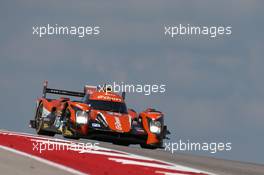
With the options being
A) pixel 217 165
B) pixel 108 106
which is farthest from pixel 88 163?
pixel 108 106

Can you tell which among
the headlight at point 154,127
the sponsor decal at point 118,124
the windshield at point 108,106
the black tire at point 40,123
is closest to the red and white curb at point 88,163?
the sponsor decal at point 118,124

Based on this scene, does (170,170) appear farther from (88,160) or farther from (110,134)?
(110,134)

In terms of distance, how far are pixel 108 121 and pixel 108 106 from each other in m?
1.29

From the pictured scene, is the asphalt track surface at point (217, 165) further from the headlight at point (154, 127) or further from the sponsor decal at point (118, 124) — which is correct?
the headlight at point (154, 127)

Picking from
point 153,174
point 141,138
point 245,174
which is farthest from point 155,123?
point 153,174

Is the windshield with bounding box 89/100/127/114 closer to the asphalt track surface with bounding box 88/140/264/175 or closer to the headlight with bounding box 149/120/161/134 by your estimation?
the headlight with bounding box 149/120/161/134

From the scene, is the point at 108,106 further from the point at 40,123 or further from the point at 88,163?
the point at 88,163

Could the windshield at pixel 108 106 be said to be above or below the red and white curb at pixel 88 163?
above

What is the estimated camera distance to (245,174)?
11.8 m

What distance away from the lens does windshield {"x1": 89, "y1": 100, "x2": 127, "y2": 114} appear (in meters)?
21.6

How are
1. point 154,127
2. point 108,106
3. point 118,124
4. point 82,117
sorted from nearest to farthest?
point 82,117, point 118,124, point 154,127, point 108,106

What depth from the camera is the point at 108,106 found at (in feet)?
71.6

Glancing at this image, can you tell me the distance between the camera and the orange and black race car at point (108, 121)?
2044cm

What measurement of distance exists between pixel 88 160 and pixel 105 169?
3.95 feet
